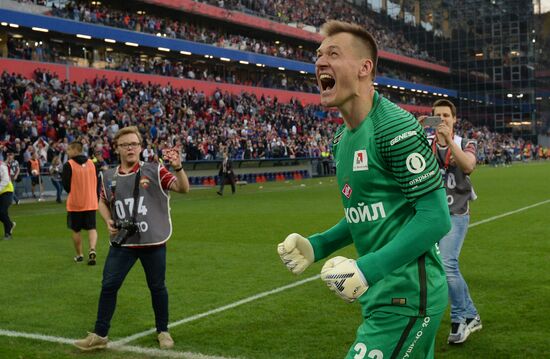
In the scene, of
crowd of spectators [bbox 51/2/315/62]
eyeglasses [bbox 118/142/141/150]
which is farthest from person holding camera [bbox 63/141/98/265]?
crowd of spectators [bbox 51/2/315/62]

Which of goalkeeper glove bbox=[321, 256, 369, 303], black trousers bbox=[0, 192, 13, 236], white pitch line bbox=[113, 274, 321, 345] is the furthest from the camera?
black trousers bbox=[0, 192, 13, 236]

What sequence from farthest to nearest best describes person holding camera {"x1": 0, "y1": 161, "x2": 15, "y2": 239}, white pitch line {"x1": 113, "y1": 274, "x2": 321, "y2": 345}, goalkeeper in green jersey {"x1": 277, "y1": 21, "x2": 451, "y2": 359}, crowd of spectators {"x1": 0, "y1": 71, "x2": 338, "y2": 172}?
crowd of spectators {"x1": 0, "y1": 71, "x2": 338, "y2": 172}, person holding camera {"x1": 0, "y1": 161, "x2": 15, "y2": 239}, white pitch line {"x1": 113, "y1": 274, "x2": 321, "y2": 345}, goalkeeper in green jersey {"x1": 277, "y1": 21, "x2": 451, "y2": 359}

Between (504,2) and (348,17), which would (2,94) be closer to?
(348,17)

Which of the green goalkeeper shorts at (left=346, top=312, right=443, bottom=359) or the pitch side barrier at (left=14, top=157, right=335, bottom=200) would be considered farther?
the pitch side barrier at (left=14, top=157, right=335, bottom=200)

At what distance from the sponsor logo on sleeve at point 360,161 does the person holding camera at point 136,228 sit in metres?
3.51

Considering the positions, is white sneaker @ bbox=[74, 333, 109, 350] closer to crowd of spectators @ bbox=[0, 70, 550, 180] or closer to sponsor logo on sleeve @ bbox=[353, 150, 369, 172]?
sponsor logo on sleeve @ bbox=[353, 150, 369, 172]

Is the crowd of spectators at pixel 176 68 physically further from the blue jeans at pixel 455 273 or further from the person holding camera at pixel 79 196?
the blue jeans at pixel 455 273

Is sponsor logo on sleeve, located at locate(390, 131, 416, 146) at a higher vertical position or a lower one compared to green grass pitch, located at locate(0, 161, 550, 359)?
higher

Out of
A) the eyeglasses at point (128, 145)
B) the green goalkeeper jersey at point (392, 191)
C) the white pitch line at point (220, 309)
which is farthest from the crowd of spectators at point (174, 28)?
the green goalkeeper jersey at point (392, 191)

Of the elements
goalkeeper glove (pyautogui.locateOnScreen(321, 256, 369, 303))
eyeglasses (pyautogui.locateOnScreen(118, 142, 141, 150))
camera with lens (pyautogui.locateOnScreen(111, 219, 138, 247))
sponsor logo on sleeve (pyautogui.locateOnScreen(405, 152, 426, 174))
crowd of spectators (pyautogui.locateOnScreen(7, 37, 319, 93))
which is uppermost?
crowd of spectators (pyautogui.locateOnScreen(7, 37, 319, 93))

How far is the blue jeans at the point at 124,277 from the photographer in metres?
6.42

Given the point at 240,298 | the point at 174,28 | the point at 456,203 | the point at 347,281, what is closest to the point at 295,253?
the point at 347,281

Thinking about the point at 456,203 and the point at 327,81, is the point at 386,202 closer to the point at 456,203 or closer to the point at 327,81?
the point at 327,81

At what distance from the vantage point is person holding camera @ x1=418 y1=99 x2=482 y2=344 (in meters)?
6.14
